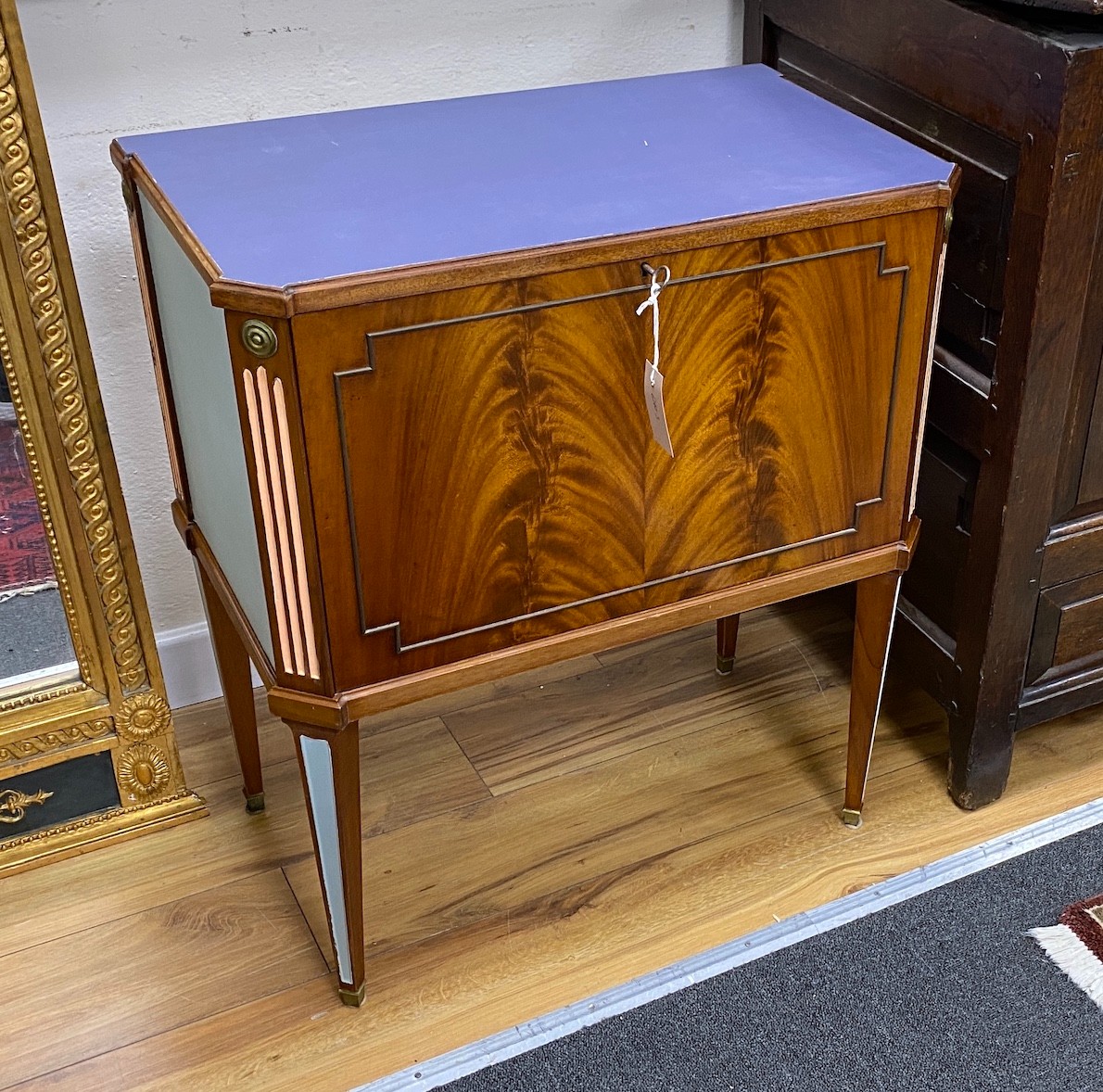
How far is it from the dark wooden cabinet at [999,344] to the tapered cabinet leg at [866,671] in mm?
110

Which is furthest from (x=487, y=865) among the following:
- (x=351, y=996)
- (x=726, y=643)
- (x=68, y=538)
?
(x=68, y=538)

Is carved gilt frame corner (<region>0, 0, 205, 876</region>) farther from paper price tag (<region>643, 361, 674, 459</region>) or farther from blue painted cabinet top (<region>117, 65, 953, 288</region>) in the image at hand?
paper price tag (<region>643, 361, 674, 459</region>)

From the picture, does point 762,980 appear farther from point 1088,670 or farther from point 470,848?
point 1088,670

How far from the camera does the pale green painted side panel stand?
99 centimetres

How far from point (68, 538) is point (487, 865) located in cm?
55

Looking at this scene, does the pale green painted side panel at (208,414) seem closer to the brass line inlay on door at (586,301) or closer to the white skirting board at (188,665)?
the brass line inlay on door at (586,301)

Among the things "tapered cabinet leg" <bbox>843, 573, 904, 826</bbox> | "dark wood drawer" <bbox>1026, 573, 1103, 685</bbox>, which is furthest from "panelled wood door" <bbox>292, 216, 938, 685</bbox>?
"dark wood drawer" <bbox>1026, 573, 1103, 685</bbox>

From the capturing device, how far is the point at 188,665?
5.28 ft

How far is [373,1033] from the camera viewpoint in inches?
47.6

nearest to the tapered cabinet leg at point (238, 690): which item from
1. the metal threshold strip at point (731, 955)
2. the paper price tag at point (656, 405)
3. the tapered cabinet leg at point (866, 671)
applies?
the metal threshold strip at point (731, 955)

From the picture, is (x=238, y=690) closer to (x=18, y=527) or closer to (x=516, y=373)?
(x=18, y=527)

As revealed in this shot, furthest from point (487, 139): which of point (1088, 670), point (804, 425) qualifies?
point (1088, 670)

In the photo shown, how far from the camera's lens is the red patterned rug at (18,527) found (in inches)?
48.9

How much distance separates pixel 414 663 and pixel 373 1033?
15.3 inches
